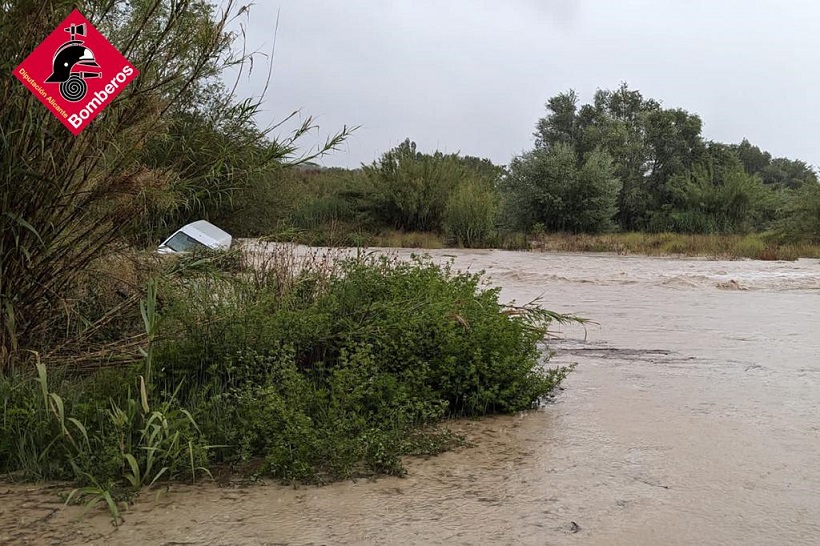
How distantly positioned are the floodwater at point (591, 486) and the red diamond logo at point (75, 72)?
2.11 metres

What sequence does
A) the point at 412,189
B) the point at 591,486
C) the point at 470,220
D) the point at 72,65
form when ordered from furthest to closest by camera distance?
the point at 412,189 → the point at 470,220 → the point at 72,65 → the point at 591,486

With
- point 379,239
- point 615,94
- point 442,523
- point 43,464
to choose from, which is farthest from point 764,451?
point 615,94

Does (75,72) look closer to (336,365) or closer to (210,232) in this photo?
(336,365)

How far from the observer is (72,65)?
441 centimetres

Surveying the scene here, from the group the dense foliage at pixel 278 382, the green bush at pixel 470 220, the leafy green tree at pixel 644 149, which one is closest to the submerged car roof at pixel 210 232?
the dense foliage at pixel 278 382

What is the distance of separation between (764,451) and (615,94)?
4253cm

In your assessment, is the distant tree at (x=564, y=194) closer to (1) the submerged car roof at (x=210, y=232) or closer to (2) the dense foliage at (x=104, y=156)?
(1) the submerged car roof at (x=210, y=232)

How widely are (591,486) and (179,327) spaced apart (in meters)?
2.89

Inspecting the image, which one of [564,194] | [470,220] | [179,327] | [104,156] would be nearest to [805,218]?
[564,194]

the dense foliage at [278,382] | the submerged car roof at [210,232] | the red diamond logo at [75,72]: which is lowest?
the dense foliage at [278,382]

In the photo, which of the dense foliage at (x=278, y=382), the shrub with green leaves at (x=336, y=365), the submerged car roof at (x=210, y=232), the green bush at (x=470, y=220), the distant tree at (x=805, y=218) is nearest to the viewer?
the dense foliage at (x=278, y=382)

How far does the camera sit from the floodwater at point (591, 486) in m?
3.36

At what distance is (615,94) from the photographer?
44.4 metres

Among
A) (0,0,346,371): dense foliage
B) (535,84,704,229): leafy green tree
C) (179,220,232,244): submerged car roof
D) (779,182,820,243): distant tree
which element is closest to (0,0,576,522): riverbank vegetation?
(0,0,346,371): dense foliage
